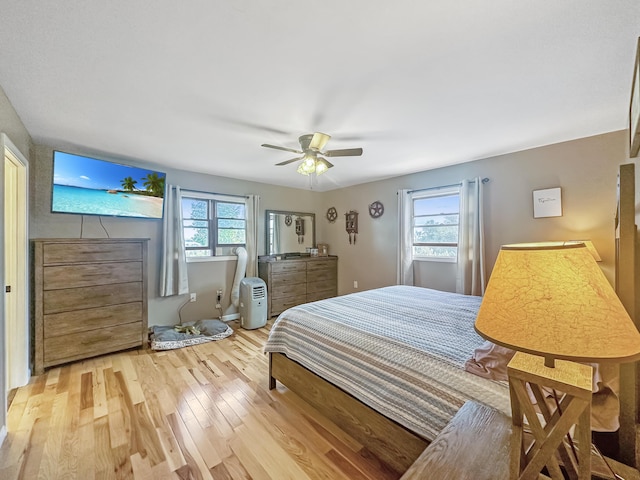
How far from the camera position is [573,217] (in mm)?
2764

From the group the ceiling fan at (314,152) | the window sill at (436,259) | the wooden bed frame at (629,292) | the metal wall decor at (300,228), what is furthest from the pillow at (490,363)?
the metal wall decor at (300,228)

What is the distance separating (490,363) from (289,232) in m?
4.02

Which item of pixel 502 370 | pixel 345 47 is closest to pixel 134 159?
pixel 345 47

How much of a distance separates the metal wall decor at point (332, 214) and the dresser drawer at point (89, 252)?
3.29 m

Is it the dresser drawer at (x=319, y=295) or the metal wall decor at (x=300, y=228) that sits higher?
the metal wall decor at (x=300, y=228)

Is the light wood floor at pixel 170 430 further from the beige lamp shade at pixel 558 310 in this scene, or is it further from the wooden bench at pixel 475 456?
the beige lamp shade at pixel 558 310

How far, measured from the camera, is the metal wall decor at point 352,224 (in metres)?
4.88

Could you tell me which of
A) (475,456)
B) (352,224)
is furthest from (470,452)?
(352,224)

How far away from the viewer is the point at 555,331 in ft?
1.89

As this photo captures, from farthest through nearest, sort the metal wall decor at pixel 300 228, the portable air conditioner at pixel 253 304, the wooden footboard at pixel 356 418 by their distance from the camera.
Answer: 1. the metal wall decor at pixel 300 228
2. the portable air conditioner at pixel 253 304
3. the wooden footboard at pixel 356 418

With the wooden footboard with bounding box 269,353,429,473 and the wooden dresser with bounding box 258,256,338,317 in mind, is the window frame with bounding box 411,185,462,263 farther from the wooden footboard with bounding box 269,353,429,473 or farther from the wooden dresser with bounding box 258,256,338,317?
the wooden footboard with bounding box 269,353,429,473

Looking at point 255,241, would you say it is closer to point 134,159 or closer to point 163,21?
point 134,159

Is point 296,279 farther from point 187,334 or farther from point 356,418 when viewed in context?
point 356,418

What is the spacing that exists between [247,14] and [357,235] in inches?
155
